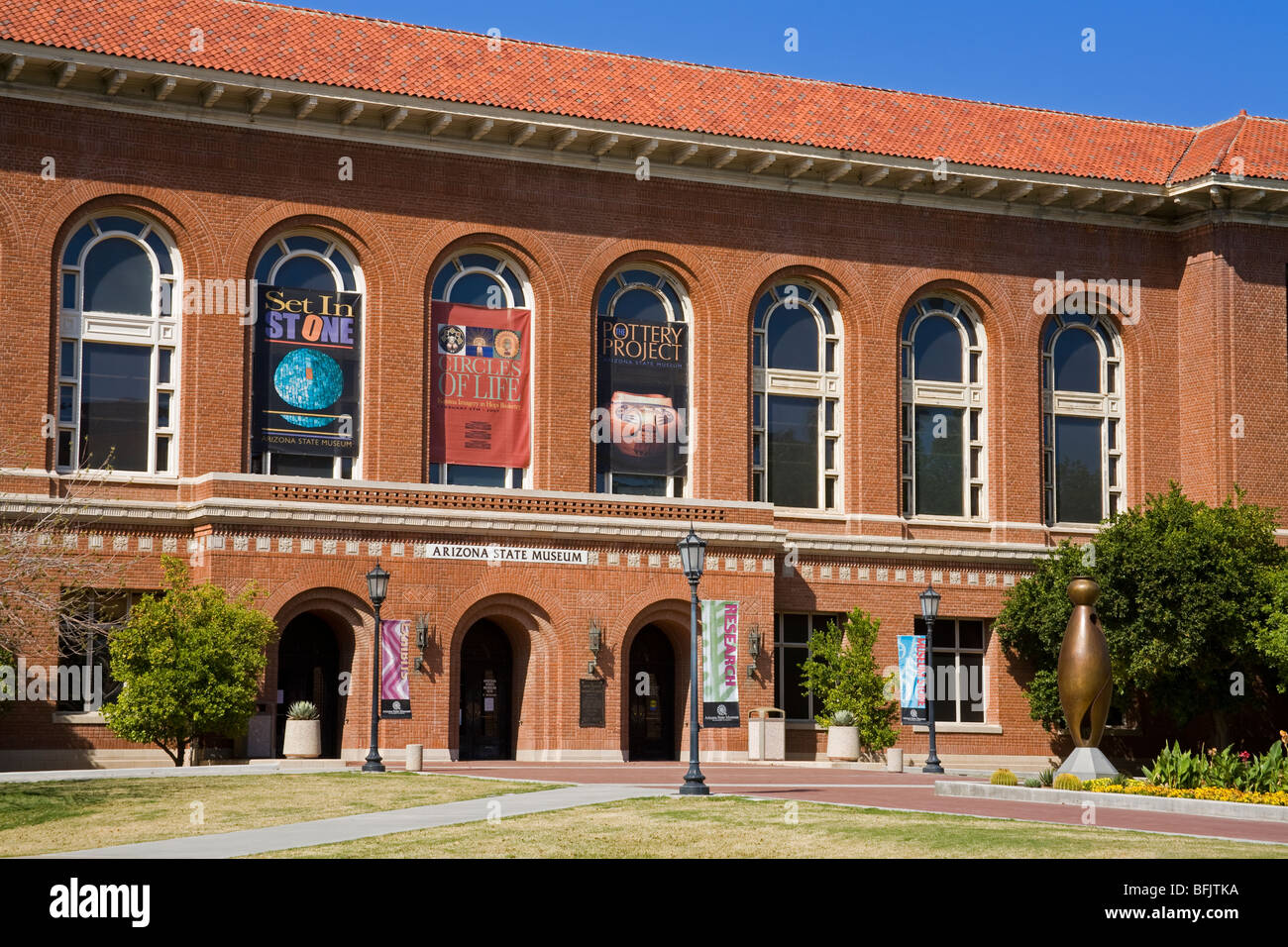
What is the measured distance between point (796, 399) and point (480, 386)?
847 cm

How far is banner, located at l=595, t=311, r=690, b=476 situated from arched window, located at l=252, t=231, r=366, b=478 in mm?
6190

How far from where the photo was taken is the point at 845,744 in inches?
1644

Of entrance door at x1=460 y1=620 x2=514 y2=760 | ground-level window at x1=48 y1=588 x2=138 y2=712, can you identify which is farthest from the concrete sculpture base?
ground-level window at x1=48 y1=588 x2=138 y2=712

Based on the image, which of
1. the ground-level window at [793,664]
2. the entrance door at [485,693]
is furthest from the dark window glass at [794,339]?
the entrance door at [485,693]

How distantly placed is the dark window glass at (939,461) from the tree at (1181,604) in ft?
10.4

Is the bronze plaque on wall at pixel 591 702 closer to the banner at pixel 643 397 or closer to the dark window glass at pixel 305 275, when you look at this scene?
the banner at pixel 643 397

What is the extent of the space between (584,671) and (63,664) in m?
11.4

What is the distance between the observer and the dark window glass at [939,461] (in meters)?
46.1

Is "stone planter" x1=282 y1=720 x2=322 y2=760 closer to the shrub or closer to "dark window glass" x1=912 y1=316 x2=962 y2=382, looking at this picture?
the shrub

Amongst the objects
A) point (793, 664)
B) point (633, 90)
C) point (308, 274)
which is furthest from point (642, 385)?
point (308, 274)

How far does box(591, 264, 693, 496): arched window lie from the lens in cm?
4269

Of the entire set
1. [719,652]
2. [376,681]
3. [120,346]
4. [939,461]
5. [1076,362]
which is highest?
[1076,362]

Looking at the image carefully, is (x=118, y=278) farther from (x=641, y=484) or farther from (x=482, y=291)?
(x=641, y=484)
